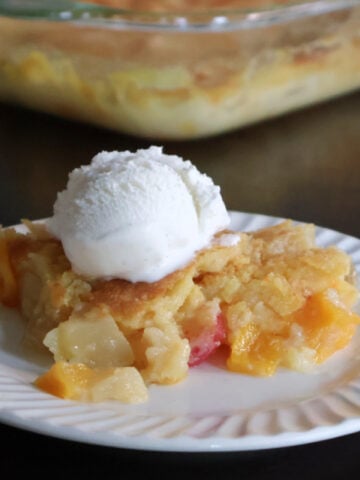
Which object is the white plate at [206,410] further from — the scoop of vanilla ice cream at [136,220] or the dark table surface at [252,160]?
the dark table surface at [252,160]

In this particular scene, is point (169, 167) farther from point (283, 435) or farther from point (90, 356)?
point (283, 435)

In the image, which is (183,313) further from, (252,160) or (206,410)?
(252,160)

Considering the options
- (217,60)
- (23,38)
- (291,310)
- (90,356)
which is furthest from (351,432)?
(23,38)

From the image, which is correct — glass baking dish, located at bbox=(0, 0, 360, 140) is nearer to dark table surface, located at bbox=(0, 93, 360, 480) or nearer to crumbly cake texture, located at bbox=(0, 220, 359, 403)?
dark table surface, located at bbox=(0, 93, 360, 480)

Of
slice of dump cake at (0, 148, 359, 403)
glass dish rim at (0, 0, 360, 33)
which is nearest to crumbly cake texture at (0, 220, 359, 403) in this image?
slice of dump cake at (0, 148, 359, 403)

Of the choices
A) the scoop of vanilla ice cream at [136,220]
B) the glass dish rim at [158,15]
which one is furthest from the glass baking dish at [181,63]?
the scoop of vanilla ice cream at [136,220]
